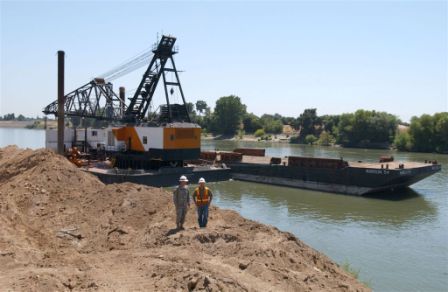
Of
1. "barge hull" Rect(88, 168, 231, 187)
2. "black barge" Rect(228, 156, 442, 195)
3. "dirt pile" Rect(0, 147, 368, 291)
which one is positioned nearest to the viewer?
"dirt pile" Rect(0, 147, 368, 291)

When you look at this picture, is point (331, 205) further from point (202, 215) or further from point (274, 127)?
point (274, 127)

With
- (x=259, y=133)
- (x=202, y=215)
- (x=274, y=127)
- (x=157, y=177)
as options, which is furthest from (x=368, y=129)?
(x=202, y=215)

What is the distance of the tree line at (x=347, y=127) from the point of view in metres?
71.7

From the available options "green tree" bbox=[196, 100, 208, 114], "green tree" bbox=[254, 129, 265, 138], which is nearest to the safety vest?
"green tree" bbox=[254, 129, 265, 138]

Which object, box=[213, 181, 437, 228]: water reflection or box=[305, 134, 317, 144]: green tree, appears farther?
box=[305, 134, 317, 144]: green tree

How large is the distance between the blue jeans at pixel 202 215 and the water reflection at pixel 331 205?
11849 millimetres

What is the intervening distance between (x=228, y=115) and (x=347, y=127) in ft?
145

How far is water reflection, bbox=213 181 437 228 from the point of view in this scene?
72.0 ft

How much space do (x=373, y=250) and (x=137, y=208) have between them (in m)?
9.07

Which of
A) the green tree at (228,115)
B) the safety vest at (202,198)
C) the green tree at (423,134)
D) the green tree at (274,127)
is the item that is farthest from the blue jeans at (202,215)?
the green tree at (228,115)

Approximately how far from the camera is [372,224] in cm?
2044

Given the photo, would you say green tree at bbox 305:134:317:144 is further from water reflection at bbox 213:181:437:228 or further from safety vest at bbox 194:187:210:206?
safety vest at bbox 194:187:210:206

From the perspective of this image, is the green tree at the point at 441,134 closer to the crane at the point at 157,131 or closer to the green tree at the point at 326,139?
the green tree at the point at 326,139

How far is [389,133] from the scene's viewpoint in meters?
80.1
